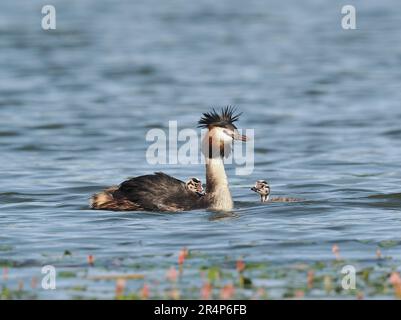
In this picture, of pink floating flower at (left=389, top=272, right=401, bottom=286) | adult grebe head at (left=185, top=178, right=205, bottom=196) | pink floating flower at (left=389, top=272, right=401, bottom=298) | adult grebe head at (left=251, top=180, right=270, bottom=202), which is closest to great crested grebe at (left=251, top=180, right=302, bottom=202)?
adult grebe head at (left=251, top=180, right=270, bottom=202)

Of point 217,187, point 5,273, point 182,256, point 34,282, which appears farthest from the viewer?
point 217,187

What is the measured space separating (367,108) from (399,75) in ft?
20.0

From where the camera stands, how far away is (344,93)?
33500 millimetres

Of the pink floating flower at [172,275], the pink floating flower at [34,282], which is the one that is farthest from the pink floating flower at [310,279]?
the pink floating flower at [34,282]

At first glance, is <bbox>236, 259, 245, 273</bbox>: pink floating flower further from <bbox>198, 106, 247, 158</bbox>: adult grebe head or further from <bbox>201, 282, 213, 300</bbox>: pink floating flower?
<bbox>198, 106, 247, 158</bbox>: adult grebe head

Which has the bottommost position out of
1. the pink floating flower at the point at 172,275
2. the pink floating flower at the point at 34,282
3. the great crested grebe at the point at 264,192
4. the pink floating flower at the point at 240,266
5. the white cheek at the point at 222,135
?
the pink floating flower at the point at 34,282

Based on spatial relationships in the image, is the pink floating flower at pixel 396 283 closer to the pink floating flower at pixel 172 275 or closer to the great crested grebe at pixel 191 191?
the pink floating flower at pixel 172 275

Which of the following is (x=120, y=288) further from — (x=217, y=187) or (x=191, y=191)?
(x=191, y=191)

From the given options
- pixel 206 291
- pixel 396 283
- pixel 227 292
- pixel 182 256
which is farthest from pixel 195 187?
pixel 396 283

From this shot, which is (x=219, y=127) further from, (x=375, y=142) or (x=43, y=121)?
(x=43, y=121)

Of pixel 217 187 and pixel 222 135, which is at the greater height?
pixel 222 135

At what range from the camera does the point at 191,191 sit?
16984mm

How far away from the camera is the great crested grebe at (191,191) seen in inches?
655
